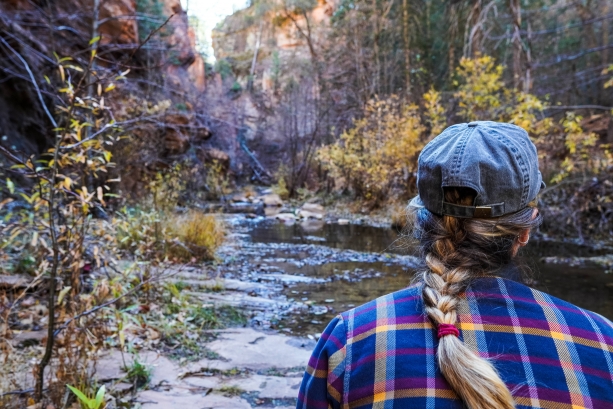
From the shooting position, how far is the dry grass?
615cm

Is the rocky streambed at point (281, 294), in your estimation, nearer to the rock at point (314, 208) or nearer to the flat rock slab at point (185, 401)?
the flat rock slab at point (185, 401)

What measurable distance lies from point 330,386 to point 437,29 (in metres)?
19.3

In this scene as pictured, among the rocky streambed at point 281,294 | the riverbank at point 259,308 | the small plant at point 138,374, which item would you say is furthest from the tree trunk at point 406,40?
the small plant at point 138,374

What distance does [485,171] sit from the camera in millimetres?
911

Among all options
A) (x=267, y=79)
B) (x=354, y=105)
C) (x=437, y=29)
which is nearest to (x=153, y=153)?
(x=354, y=105)

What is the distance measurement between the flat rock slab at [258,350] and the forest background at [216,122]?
36cm

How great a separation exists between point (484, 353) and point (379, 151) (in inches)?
517

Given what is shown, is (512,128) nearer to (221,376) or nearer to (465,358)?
(465,358)

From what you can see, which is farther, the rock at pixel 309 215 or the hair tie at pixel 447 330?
the rock at pixel 309 215

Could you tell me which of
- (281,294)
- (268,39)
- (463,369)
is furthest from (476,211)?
(268,39)

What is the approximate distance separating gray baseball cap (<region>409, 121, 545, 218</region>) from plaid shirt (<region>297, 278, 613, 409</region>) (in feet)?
0.52

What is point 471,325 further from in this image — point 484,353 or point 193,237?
point 193,237

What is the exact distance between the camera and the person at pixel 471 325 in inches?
31.0

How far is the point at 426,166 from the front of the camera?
99 cm
